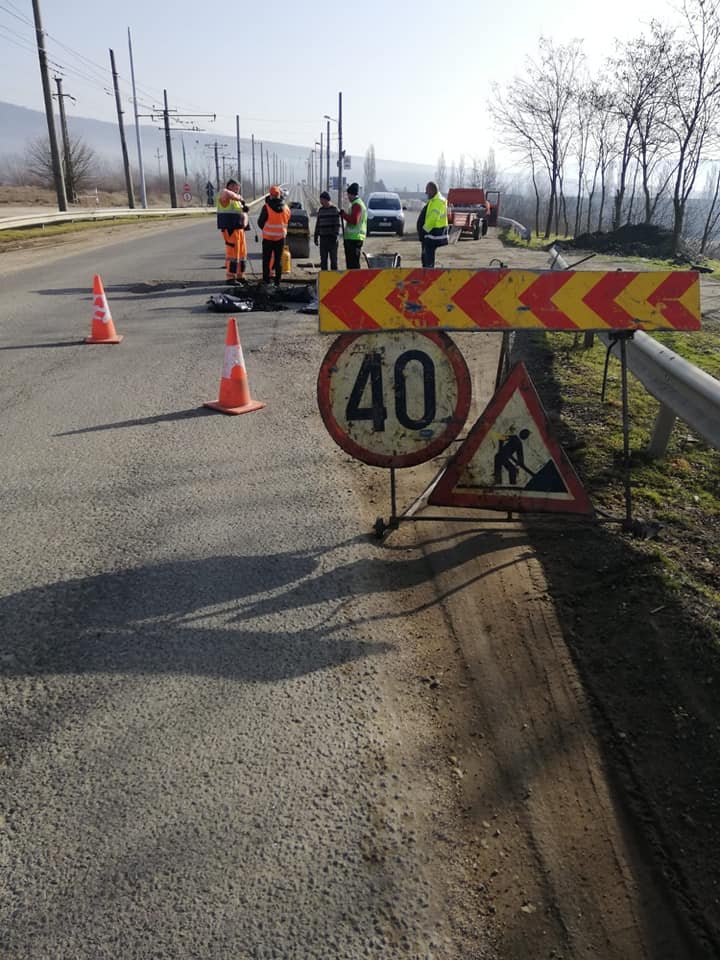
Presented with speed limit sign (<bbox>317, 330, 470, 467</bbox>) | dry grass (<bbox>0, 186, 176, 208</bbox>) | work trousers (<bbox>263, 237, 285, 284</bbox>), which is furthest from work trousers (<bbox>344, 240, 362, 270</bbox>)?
dry grass (<bbox>0, 186, 176, 208</bbox>)

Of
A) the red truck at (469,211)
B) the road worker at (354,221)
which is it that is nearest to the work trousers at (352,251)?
the road worker at (354,221)

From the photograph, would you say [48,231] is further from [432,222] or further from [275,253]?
[432,222]

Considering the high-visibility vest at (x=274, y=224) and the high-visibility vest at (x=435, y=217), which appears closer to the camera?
the high-visibility vest at (x=274, y=224)

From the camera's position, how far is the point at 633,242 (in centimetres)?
2706

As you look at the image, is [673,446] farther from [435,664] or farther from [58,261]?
[58,261]

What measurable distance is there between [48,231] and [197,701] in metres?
30.6

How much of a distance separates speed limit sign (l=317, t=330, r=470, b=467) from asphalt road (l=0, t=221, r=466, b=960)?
606 mm

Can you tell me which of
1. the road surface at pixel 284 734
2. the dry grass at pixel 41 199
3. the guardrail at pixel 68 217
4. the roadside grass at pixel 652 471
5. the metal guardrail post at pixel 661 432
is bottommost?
the road surface at pixel 284 734

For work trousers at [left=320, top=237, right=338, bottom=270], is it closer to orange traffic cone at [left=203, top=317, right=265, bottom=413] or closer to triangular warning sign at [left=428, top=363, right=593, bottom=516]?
orange traffic cone at [left=203, top=317, right=265, bottom=413]

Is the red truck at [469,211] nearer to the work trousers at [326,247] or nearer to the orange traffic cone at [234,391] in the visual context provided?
the work trousers at [326,247]

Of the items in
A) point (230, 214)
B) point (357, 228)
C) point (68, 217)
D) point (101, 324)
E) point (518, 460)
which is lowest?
point (101, 324)

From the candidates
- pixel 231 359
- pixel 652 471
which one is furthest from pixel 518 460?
pixel 231 359

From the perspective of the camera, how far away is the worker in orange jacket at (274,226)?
1312 centimetres

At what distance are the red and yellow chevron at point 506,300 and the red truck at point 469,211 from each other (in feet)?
87.7
